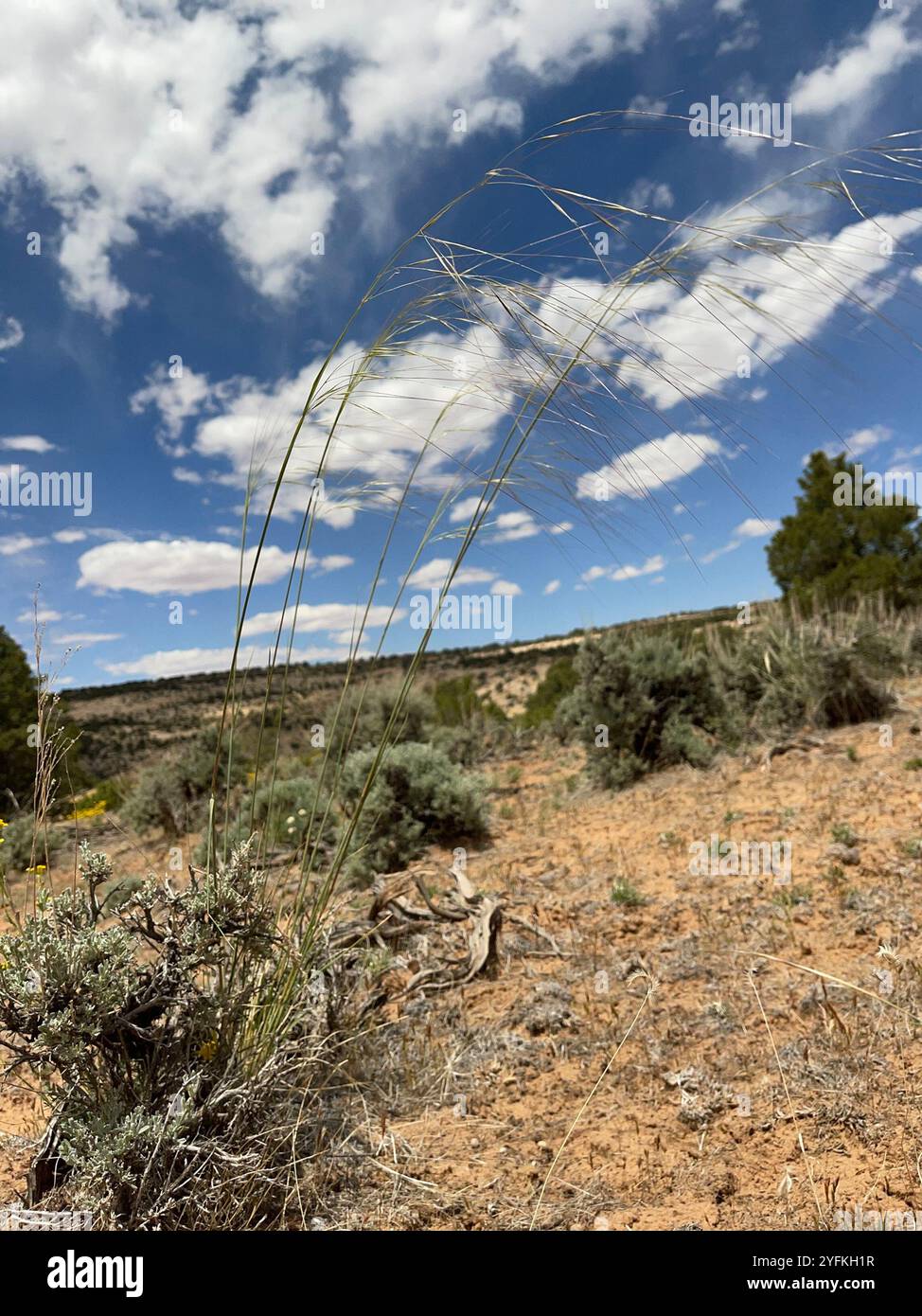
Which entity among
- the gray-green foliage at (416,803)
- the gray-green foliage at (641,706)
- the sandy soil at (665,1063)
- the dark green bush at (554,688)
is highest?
the dark green bush at (554,688)

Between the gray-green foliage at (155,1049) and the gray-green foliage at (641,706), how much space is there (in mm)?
5443

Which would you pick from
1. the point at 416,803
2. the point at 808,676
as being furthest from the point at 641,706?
the point at 416,803

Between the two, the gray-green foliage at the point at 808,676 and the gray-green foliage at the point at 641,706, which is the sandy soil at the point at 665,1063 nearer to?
the gray-green foliage at the point at 641,706

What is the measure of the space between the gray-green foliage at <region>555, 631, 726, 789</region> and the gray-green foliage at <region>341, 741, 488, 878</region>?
1.67m

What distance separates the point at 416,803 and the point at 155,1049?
4223 mm

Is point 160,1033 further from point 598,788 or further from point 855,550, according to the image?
point 855,550

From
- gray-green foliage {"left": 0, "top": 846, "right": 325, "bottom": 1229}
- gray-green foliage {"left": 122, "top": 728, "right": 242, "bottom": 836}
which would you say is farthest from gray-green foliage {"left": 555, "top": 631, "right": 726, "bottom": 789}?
gray-green foliage {"left": 0, "top": 846, "right": 325, "bottom": 1229}

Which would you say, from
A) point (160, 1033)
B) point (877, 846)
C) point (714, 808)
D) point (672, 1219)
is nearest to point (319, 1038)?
point (160, 1033)

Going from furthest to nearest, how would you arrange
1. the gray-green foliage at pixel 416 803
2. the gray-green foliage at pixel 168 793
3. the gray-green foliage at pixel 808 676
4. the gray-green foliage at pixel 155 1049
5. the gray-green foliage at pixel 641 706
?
the gray-green foliage at pixel 168 793 < the gray-green foliage at pixel 808 676 < the gray-green foliage at pixel 641 706 < the gray-green foliage at pixel 416 803 < the gray-green foliage at pixel 155 1049

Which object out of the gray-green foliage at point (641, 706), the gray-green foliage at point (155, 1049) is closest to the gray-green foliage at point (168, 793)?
the gray-green foliage at point (641, 706)

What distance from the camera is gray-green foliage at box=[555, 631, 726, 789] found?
23.4 ft

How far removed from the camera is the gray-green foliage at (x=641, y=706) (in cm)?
712

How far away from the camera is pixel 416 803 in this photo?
231 inches
